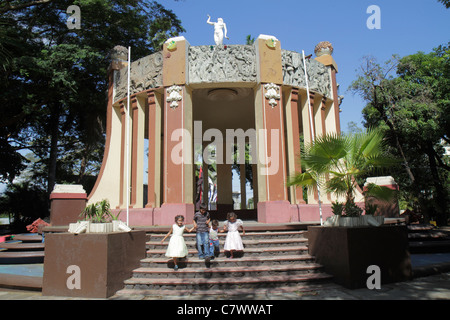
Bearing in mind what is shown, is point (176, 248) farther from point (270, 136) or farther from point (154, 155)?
point (154, 155)

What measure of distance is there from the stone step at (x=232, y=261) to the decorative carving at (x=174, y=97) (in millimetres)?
5835

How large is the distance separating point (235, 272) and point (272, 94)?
6621mm

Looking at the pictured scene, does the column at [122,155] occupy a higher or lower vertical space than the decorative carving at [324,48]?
lower

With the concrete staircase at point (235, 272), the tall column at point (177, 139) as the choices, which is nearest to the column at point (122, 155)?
the tall column at point (177, 139)

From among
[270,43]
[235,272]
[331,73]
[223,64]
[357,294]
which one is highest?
[270,43]

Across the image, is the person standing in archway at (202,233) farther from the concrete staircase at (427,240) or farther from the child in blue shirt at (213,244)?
the concrete staircase at (427,240)

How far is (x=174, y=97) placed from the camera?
10820mm

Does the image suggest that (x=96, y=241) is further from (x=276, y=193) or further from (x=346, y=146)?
(x=276, y=193)

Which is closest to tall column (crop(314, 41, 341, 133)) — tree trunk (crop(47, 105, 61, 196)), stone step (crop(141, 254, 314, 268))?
stone step (crop(141, 254, 314, 268))

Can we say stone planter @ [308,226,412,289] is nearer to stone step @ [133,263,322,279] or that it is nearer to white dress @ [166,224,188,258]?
stone step @ [133,263,322,279]

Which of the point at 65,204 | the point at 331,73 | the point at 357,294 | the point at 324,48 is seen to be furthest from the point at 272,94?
the point at 65,204

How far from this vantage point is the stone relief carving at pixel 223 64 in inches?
429

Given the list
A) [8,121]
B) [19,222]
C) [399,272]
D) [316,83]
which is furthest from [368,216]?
[19,222]

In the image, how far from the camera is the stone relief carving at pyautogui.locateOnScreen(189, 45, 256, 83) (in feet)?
Answer: 35.7
